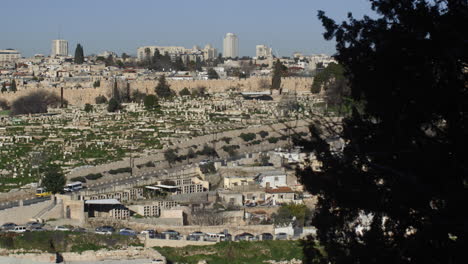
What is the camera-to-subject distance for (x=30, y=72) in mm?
65812

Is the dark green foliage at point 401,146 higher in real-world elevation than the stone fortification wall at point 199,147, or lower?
higher

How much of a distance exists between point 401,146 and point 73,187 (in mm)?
18184

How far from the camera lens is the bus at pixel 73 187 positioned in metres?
23.0

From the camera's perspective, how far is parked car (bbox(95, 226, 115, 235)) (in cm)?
1775

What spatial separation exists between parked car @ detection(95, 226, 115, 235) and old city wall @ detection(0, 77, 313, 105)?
27.5m

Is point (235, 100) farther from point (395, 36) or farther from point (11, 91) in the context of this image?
point (395, 36)

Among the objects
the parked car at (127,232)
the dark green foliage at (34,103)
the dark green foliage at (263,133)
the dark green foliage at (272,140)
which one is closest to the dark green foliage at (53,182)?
the parked car at (127,232)

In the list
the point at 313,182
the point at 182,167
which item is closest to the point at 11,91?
the point at 182,167

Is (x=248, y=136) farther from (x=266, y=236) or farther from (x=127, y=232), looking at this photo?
(x=266, y=236)

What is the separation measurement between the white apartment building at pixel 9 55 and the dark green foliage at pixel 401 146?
8780 cm

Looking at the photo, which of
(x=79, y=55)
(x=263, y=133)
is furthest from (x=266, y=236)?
(x=79, y=55)

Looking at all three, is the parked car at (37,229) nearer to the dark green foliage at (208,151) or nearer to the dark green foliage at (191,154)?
the dark green foliage at (191,154)

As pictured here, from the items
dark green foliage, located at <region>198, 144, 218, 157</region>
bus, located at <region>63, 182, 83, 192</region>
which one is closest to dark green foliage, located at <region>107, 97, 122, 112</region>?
dark green foliage, located at <region>198, 144, 218, 157</region>

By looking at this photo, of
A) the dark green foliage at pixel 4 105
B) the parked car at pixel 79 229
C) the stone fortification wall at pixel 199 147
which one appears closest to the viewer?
the parked car at pixel 79 229
